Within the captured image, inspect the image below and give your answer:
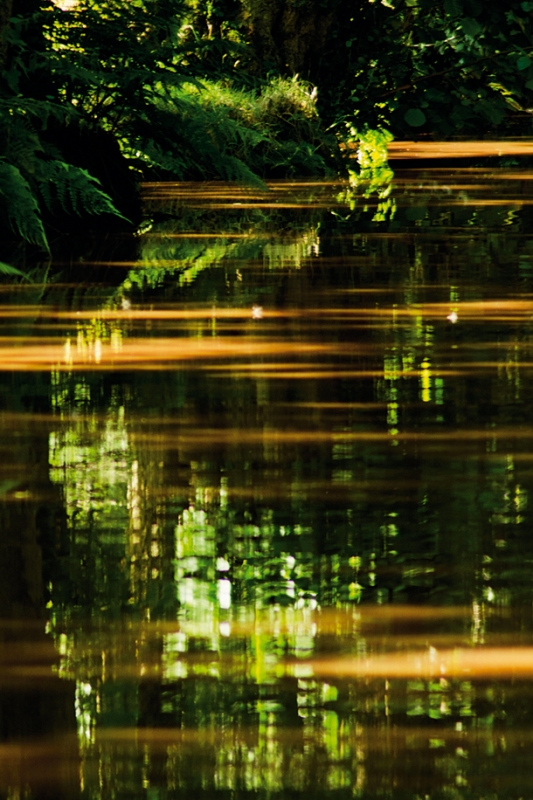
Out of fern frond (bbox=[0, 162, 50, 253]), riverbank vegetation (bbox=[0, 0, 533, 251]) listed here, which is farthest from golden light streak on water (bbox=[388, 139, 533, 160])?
fern frond (bbox=[0, 162, 50, 253])

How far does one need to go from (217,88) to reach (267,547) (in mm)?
12445

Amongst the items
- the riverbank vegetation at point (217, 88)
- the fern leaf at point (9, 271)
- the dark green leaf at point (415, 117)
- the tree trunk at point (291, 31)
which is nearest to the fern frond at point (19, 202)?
the riverbank vegetation at point (217, 88)

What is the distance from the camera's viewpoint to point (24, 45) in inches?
315

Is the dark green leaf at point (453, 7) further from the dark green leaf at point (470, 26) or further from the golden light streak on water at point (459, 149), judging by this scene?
the golden light streak on water at point (459, 149)

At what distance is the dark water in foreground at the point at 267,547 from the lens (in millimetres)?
1979

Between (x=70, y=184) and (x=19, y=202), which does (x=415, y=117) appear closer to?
(x=70, y=184)

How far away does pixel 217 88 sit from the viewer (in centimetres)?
1487

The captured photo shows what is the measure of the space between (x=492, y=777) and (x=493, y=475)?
1.48 meters

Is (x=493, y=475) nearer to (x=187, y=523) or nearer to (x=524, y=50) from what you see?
(x=187, y=523)

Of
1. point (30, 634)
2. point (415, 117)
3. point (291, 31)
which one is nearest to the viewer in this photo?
point (30, 634)

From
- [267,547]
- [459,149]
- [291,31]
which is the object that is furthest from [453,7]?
[267,547]

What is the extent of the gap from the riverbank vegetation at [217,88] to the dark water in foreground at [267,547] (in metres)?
2.48

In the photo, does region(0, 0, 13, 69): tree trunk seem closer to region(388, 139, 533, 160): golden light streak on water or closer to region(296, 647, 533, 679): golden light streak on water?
region(296, 647, 533, 679): golden light streak on water

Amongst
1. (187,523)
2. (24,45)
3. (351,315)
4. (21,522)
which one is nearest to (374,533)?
(187,523)
